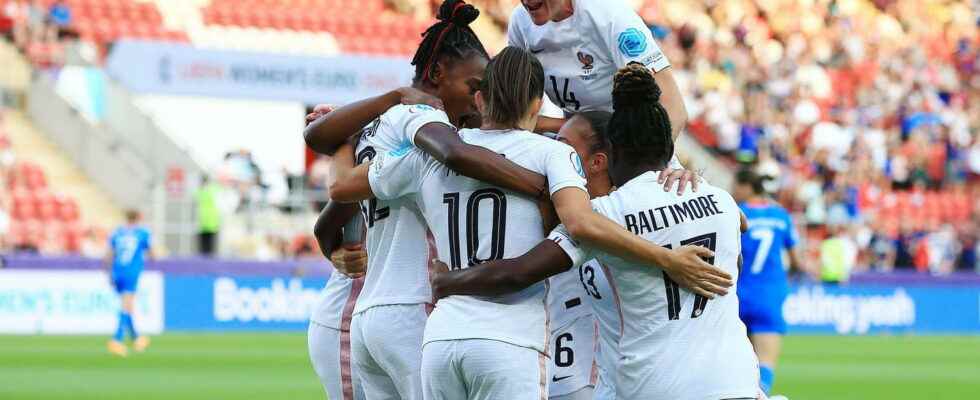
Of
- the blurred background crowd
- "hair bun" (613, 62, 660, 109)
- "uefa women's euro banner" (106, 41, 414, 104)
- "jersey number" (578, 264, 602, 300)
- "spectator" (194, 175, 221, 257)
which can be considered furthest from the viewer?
the blurred background crowd

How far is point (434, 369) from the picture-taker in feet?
17.2

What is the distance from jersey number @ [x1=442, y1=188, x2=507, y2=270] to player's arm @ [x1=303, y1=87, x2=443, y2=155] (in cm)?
66

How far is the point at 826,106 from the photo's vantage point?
102 ft

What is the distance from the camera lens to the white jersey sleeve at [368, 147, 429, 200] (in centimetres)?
552

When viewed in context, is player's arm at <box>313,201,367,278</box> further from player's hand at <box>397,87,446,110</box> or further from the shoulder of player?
the shoulder of player

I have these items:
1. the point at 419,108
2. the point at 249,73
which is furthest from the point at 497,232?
the point at 249,73

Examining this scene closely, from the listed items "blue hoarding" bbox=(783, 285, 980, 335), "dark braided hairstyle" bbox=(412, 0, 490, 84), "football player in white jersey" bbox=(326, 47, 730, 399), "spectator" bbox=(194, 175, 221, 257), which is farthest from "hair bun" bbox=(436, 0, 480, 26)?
"blue hoarding" bbox=(783, 285, 980, 335)

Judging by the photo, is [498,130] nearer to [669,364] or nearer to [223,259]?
[669,364]

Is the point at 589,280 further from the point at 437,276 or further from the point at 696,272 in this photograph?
the point at 696,272

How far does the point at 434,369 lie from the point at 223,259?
17892 mm

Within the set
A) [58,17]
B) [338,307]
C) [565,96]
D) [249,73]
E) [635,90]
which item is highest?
[58,17]

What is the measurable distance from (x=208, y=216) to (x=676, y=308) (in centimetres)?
1859

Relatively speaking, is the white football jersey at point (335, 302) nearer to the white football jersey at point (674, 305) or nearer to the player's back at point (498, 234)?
the player's back at point (498, 234)

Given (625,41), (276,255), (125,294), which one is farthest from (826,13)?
(625,41)
